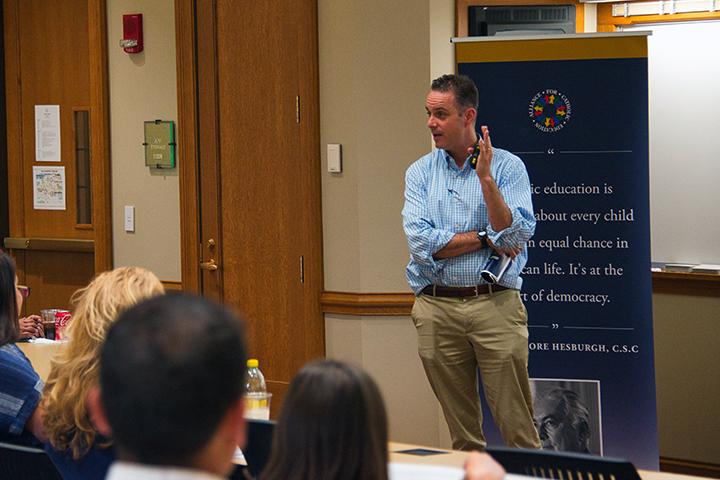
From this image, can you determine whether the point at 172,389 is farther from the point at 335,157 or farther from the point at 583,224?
the point at 335,157

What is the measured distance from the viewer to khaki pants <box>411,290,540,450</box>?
3916 millimetres

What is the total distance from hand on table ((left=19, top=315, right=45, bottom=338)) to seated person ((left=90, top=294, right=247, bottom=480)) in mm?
3272

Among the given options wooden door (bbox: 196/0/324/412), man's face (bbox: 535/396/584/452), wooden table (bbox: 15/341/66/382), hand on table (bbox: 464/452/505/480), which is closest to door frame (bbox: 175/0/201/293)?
wooden door (bbox: 196/0/324/412)

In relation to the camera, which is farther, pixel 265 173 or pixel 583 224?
pixel 265 173

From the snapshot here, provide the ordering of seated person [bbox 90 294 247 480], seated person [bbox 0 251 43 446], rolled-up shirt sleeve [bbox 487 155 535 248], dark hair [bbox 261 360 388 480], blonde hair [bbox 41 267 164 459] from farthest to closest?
rolled-up shirt sleeve [bbox 487 155 535 248] → seated person [bbox 0 251 43 446] → blonde hair [bbox 41 267 164 459] → dark hair [bbox 261 360 388 480] → seated person [bbox 90 294 247 480]

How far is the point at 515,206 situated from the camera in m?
3.89

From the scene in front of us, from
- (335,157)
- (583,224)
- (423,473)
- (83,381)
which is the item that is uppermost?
(335,157)

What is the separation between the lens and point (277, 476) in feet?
4.78

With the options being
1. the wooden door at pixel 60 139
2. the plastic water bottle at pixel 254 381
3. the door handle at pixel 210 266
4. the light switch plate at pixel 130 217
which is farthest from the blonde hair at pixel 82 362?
the wooden door at pixel 60 139

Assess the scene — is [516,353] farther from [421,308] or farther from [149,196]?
[149,196]

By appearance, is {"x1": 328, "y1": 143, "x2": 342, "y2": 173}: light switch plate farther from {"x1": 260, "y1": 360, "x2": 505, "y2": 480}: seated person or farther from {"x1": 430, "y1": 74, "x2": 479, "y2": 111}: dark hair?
{"x1": 260, "y1": 360, "x2": 505, "y2": 480}: seated person

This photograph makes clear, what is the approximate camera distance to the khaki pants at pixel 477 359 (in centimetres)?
392

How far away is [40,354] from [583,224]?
2.14m

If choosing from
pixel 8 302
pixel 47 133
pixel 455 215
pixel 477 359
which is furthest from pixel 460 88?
pixel 47 133
